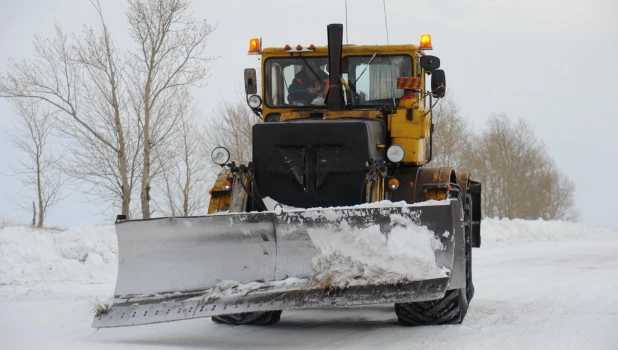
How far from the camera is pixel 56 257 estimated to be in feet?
43.0

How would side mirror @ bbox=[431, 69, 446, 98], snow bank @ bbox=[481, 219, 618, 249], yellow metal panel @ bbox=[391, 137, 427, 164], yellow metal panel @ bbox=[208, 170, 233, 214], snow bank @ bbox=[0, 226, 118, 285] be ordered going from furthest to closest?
snow bank @ bbox=[481, 219, 618, 249]
snow bank @ bbox=[0, 226, 118, 285]
side mirror @ bbox=[431, 69, 446, 98]
yellow metal panel @ bbox=[391, 137, 427, 164]
yellow metal panel @ bbox=[208, 170, 233, 214]

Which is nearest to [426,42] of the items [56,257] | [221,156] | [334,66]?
[334,66]

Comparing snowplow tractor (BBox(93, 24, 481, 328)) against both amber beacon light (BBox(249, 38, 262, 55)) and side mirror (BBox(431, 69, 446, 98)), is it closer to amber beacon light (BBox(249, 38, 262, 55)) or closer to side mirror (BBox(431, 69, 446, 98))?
side mirror (BBox(431, 69, 446, 98))

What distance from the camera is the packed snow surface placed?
6.27 m

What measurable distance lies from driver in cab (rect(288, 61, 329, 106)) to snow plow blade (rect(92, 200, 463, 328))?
98.9 inches

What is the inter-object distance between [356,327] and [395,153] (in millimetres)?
1581

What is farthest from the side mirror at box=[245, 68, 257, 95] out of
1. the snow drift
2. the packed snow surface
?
the snow drift

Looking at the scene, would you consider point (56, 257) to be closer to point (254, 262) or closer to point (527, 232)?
point (254, 262)

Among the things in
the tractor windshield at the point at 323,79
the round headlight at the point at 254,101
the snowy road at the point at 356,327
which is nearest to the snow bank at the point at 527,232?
the snowy road at the point at 356,327

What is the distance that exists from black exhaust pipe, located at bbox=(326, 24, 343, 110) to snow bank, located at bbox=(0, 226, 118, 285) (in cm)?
550

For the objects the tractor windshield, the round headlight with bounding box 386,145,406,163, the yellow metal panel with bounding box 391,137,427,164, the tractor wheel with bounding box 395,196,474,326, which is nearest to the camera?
the tractor wheel with bounding box 395,196,474,326

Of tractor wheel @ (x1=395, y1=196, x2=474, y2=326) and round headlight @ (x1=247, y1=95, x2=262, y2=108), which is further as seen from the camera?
round headlight @ (x1=247, y1=95, x2=262, y2=108)

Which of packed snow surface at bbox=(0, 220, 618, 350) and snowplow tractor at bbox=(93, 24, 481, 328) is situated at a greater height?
snowplow tractor at bbox=(93, 24, 481, 328)

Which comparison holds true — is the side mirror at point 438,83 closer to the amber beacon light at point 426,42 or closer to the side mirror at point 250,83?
the amber beacon light at point 426,42
